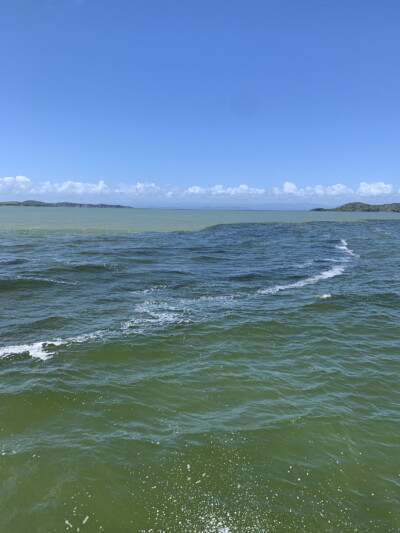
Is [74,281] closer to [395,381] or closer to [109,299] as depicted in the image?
[109,299]

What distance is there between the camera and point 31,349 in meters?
14.8

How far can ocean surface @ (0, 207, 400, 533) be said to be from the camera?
7.43m

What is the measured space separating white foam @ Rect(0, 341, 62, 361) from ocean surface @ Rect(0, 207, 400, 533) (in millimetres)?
104

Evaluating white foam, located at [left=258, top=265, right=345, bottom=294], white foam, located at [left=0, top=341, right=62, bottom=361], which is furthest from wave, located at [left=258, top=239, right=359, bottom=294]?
white foam, located at [left=0, top=341, right=62, bottom=361]

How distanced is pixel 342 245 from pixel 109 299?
141 feet

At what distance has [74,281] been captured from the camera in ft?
88.4

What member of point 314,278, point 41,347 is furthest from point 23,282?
point 314,278

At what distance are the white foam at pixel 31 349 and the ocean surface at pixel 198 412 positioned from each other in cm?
10

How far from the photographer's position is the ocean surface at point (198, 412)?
7434 mm

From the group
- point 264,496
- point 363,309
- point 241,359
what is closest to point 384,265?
point 363,309

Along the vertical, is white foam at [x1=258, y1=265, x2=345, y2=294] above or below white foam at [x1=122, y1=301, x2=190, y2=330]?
above

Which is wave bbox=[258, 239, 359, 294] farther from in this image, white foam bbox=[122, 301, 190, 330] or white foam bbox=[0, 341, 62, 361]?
white foam bbox=[0, 341, 62, 361]

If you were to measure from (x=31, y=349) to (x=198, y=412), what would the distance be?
8.33 metres

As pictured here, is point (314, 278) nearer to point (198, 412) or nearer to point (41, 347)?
point (198, 412)
